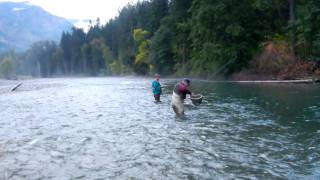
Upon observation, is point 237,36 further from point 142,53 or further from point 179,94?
point 142,53

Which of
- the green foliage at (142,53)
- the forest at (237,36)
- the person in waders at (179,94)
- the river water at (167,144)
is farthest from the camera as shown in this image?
the green foliage at (142,53)

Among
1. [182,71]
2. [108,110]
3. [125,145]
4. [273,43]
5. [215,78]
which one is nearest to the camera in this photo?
[125,145]

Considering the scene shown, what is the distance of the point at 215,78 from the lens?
64562 mm

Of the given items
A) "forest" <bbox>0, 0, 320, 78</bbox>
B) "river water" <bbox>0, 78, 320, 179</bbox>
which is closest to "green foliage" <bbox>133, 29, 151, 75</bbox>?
"forest" <bbox>0, 0, 320, 78</bbox>

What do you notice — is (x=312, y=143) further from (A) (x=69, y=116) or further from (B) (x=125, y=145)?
(A) (x=69, y=116)

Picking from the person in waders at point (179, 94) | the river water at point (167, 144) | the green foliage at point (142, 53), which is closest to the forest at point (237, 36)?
the green foliage at point (142, 53)

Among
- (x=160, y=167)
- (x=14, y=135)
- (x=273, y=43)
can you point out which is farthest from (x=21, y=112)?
(x=273, y=43)

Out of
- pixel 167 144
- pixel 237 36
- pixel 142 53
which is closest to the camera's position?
pixel 167 144

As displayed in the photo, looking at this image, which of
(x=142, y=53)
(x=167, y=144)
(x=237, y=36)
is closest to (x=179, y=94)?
(x=167, y=144)

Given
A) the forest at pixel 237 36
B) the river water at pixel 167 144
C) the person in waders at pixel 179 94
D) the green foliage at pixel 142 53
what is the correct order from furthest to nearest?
the green foliage at pixel 142 53 → the forest at pixel 237 36 → the person in waders at pixel 179 94 → the river water at pixel 167 144

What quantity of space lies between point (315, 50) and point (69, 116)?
104 ft

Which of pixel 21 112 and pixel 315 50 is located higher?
pixel 315 50

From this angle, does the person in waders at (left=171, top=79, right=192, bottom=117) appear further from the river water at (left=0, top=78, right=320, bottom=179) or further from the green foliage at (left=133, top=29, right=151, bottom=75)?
the green foliage at (left=133, top=29, right=151, bottom=75)

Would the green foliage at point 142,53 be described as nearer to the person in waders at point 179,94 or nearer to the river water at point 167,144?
the river water at point 167,144
